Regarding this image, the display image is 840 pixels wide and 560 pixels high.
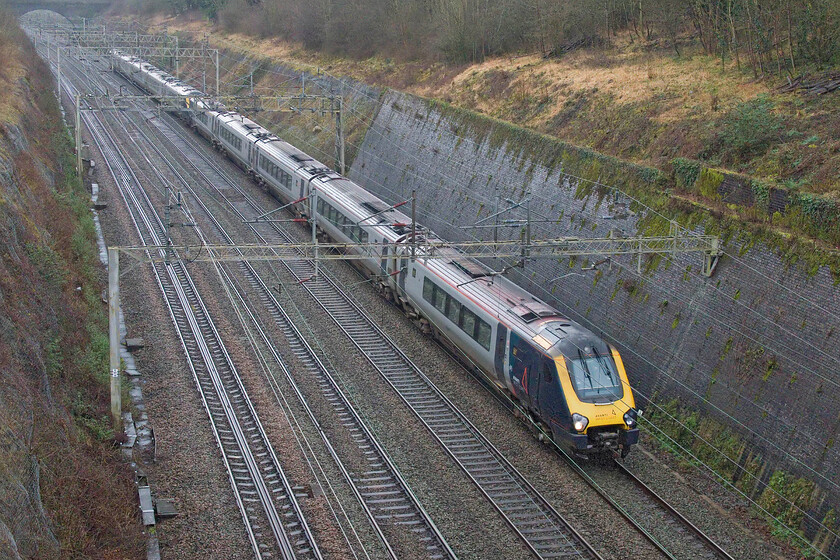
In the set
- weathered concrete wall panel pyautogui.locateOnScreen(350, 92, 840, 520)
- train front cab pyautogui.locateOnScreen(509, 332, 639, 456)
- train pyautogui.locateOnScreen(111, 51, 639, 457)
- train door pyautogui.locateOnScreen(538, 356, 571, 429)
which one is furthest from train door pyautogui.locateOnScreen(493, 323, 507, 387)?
weathered concrete wall panel pyautogui.locateOnScreen(350, 92, 840, 520)

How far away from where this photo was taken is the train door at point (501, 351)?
17500 millimetres

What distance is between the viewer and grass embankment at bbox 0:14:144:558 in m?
11.5

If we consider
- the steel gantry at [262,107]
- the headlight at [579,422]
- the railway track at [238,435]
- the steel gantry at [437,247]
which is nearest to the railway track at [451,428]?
the headlight at [579,422]

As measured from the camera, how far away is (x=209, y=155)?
139 feet

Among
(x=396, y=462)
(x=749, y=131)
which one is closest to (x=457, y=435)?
(x=396, y=462)

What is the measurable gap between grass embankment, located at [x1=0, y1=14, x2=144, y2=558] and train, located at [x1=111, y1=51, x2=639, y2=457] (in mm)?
6026

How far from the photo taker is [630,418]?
15.7 meters

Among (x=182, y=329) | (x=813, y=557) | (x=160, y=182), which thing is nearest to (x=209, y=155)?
(x=160, y=182)

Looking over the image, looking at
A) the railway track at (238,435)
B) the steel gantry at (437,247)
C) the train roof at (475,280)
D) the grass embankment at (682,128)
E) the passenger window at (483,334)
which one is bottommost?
the railway track at (238,435)

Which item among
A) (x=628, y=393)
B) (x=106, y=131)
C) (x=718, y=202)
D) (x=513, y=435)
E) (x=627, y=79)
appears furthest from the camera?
(x=106, y=131)

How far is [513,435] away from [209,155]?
30.2 metres

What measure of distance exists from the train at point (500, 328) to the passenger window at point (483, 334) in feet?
0.08

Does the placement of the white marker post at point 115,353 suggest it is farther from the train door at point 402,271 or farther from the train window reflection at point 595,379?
the train window reflection at point 595,379

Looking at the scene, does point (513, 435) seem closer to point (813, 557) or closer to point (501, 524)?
point (501, 524)
